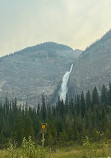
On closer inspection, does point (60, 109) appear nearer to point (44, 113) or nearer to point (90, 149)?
point (44, 113)

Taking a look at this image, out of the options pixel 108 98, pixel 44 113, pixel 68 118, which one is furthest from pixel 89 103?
pixel 68 118

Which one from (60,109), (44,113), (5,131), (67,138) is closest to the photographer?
(67,138)

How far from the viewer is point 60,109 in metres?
110

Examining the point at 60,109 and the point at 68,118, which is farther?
the point at 60,109

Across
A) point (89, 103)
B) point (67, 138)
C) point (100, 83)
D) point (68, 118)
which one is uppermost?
point (100, 83)

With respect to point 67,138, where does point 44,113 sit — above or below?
above

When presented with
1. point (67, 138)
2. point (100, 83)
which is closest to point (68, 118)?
point (67, 138)

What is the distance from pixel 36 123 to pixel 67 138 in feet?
107

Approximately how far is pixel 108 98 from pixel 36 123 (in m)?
40.6

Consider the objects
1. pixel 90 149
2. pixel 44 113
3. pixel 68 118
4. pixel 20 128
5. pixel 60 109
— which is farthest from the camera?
pixel 44 113

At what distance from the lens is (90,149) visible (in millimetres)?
20594

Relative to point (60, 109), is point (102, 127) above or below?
below

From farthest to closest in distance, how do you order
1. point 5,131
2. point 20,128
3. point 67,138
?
point 5,131
point 20,128
point 67,138

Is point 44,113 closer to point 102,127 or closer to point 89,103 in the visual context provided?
point 89,103
